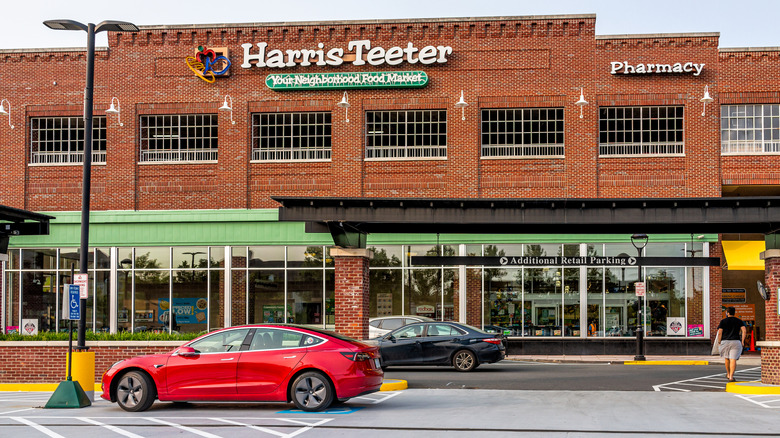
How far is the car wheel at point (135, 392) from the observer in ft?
47.5

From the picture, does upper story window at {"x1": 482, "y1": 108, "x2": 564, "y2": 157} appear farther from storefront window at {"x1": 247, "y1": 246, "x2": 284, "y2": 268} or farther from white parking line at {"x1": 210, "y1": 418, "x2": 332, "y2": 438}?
white parking line at {"x1": 210, "y1": 418, "x2": 332, "y2": 438}

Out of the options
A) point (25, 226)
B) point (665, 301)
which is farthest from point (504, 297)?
point (25, 226)

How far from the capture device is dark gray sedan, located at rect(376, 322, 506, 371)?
76.6ft

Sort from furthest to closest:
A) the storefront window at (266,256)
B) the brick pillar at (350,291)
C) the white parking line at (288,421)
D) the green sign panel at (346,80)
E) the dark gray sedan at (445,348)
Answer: the storefront window at (266,256)
the green sign panel at (346,80)
the dark gray sedan at (445,348)
the brick pillar at (350,291)
the white parking line at (288,421)

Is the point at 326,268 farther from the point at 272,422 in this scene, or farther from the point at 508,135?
the point at 272,422

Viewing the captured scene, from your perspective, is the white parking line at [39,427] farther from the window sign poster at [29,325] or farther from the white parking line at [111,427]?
the window sign poster at [29,325]

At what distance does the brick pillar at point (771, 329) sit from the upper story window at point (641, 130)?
13.0 m

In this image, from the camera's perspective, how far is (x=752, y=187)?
3209 cm

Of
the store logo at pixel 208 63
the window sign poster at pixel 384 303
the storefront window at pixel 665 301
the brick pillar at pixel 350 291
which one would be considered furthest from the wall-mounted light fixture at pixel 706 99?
the store logo at pixel 208 63

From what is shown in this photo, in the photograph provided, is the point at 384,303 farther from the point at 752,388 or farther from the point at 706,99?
the point at 752,388

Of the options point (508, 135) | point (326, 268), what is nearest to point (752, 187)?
point (508, 135)

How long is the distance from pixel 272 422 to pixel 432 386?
6964 mm

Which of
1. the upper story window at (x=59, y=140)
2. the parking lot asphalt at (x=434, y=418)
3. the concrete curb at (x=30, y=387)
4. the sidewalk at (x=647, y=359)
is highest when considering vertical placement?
the upper story window at (x=59, y=140)

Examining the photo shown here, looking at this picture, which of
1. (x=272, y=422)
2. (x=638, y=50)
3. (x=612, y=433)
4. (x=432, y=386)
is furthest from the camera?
(x=638, y=50)
